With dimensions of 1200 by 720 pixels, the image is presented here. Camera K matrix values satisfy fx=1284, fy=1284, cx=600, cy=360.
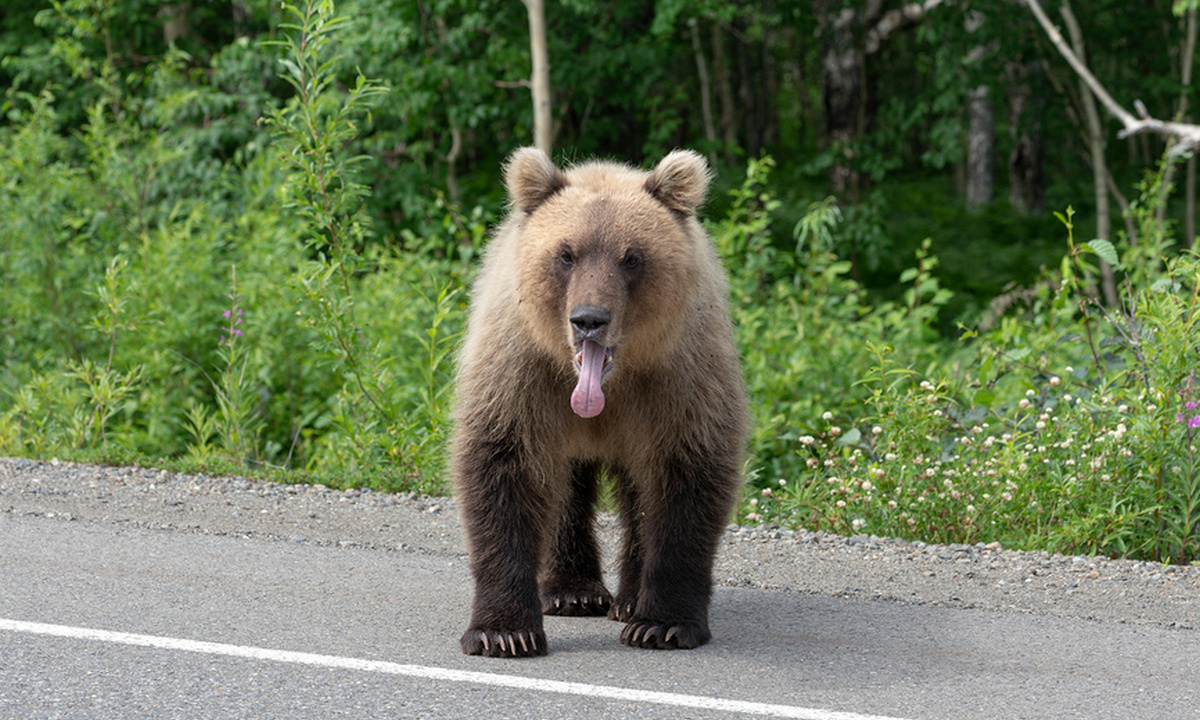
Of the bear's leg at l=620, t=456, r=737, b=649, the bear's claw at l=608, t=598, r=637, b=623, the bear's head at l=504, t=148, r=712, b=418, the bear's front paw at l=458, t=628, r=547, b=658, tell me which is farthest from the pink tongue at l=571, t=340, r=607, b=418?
the bear's claw at l=608, t=598, r=637, b=623

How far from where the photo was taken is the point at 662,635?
4812 millimetres

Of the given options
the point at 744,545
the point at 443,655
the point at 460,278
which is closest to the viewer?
the point at 443,655

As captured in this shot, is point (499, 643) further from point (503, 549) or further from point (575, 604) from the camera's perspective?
point (575, 604)

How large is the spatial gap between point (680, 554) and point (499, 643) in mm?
768

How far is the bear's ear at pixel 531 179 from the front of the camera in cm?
479

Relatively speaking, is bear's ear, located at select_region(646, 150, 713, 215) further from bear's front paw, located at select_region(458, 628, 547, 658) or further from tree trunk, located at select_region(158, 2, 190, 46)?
tree trunk, located at select_region(158, 2, 190, 46)

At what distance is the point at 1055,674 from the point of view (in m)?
4.57

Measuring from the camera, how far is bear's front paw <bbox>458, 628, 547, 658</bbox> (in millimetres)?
4629

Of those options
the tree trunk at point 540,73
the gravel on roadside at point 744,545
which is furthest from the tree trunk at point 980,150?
the gravel on roadside at point 744,545

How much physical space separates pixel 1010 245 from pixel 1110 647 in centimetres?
2055

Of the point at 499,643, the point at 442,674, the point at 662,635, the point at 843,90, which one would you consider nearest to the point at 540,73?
the point at 843,90

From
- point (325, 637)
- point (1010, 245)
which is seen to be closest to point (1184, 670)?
point (325, 637)

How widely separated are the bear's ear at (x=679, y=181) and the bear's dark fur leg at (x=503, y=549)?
1102mm

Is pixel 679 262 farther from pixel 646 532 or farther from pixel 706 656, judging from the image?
pixel 706 656
